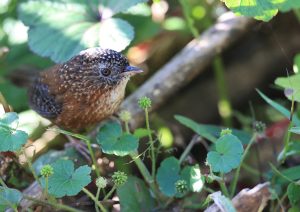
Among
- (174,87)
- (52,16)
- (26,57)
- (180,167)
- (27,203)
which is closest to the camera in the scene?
(27,203)

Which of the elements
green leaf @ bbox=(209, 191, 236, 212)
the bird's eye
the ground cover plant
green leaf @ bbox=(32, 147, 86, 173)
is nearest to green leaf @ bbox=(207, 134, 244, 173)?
the ground cover plant

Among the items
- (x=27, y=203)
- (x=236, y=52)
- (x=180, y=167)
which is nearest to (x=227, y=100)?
(x=236, y=52)

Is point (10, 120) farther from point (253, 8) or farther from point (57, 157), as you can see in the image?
point (253, 8)

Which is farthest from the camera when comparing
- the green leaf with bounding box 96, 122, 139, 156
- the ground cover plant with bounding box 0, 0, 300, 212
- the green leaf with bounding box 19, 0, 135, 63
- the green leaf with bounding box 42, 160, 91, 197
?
the green leaf with bounding box 19, 0, 135, 63

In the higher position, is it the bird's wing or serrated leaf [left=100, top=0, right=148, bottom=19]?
serrated leaf [left=100, top=0, right=148, bottom=19]

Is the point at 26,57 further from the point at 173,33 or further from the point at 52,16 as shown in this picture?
the point at 173,33

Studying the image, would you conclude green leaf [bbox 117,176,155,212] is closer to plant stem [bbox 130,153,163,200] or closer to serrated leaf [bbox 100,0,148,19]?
plant stem [bbox 130,153,163,200]
